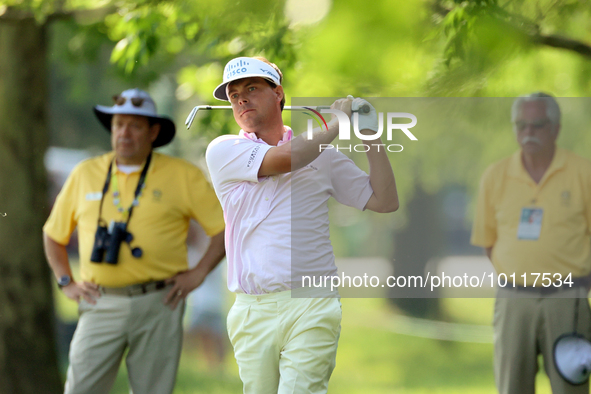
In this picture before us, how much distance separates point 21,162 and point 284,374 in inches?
123

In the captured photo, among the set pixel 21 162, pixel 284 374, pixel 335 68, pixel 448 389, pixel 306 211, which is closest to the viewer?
pixel 335 68

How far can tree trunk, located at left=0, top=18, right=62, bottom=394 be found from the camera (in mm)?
4637

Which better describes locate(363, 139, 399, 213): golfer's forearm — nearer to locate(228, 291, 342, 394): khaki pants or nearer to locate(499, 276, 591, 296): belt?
locate(228, 291, 342, 394): khaki pants

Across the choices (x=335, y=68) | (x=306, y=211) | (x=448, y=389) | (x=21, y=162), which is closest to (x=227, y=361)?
(x=448, y=389)

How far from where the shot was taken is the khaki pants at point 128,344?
3.69 meters

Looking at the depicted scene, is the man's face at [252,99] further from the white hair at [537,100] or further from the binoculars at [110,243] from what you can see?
the white hair at [537,100]

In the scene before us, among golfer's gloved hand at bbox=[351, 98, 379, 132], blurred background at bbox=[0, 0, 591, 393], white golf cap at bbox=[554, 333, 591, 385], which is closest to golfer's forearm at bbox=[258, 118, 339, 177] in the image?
golfer's gloved hand at bbox=[351, 98, 379, 132]

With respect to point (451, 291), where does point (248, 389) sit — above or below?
below

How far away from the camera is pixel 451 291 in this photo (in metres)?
3.29

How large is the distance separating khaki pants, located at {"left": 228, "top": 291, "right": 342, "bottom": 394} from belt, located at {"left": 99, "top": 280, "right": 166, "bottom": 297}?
1168mm

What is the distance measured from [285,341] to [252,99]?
1.07 m

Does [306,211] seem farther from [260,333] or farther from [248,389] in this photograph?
[248,389]

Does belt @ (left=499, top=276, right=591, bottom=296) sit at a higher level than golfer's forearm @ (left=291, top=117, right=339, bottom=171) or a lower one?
lower

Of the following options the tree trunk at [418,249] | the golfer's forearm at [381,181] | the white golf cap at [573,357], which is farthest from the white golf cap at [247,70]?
the white golf cap at [573,357]
